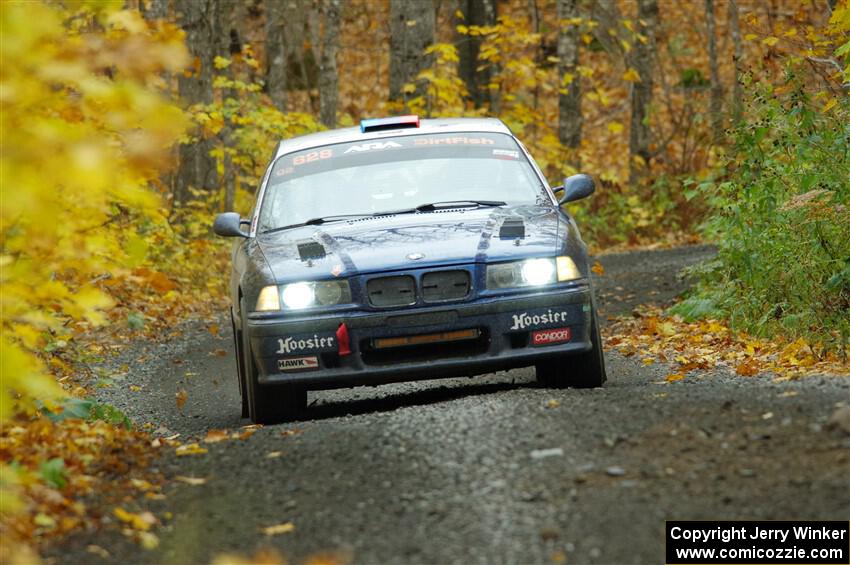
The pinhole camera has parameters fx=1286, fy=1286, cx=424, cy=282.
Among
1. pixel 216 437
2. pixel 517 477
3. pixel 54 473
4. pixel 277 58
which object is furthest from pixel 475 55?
pixel 517 477

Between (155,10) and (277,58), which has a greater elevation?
(155,10)

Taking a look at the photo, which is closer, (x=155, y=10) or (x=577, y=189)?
(x=577, y=189)

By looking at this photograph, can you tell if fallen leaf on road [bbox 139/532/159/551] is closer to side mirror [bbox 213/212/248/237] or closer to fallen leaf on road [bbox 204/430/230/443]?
fallen leaf on road [bbox 204/430/230/443]

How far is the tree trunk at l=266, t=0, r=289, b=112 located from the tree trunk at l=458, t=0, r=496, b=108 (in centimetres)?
411

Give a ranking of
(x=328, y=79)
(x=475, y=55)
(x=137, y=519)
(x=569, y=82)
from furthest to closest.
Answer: (x=475, y=55) < (x=569, y=82) < (x=328, y=79) < (x=137, y=519)

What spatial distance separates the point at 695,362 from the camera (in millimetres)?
9023

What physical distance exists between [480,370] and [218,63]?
15.3 metres

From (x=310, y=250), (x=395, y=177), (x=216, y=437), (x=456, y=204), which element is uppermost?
(x=395, y=177)

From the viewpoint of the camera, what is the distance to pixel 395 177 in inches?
354

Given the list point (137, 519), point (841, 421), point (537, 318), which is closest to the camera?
point (137, 519)

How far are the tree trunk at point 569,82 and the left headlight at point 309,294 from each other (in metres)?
17.7

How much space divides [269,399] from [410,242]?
4.21 feet

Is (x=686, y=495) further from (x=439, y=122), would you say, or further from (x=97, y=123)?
(x=439, y=122)

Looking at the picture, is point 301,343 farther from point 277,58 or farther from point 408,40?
point 277,58
